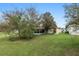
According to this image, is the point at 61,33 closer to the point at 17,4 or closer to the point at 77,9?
the point at 77,9

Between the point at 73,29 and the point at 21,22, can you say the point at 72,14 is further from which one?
Result: the point at 21,22

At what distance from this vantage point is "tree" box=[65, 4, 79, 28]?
4.95ft

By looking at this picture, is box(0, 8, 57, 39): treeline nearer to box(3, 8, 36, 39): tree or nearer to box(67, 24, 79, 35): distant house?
box(3, 8, 36, 39): tree

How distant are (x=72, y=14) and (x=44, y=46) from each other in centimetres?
46

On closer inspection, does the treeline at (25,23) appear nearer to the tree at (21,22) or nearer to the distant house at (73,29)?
the tree at (21,22)

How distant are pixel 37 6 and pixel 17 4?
223 mm

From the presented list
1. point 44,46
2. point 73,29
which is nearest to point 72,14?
point 73,29

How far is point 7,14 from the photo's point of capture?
155 centimetres

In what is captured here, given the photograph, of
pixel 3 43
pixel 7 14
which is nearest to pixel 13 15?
pixel 7 14

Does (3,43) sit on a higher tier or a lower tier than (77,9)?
lower

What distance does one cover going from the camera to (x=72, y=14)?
152cm

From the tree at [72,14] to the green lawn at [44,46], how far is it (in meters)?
0.16

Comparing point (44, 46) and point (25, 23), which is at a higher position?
point (25, 23)

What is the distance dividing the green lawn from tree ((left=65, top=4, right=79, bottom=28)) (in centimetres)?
16
